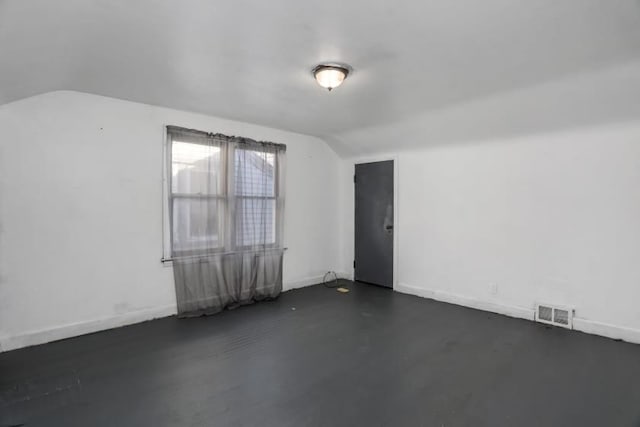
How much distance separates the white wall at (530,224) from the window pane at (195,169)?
275 cm

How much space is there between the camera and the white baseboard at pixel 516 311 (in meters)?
3.05

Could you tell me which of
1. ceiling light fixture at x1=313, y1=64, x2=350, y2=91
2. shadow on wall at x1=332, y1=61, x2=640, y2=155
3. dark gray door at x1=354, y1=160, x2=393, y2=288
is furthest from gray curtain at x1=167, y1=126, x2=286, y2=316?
ceiling light fixture at x1=313, y1=64, x2=350, y2=91

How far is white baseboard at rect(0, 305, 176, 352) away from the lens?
2842 mm

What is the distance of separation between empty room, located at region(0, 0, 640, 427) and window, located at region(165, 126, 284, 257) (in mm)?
27

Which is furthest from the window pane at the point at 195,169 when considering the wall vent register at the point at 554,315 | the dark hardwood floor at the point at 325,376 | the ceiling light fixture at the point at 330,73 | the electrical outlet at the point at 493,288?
the wall vent register at the point at 554,315

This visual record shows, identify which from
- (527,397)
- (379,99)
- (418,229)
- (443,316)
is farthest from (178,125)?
(527,397)


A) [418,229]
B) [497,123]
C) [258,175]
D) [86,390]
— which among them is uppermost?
[497,123]

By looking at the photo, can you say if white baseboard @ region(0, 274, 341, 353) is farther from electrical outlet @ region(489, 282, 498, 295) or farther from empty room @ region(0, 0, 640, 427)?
electrical outlet @ region(489, 282, 498, 295)

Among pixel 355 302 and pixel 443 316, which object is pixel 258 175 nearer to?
pixel 355 302

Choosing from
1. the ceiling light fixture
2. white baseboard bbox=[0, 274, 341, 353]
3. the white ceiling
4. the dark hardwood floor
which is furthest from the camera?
white baseboard bbox=[0, 274, 341, 353]

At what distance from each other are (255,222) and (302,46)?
2.68m

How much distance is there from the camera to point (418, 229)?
4.68 meters

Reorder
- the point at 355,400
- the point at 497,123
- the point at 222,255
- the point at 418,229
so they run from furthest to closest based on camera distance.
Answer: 1. the point at 418,229
2. the point at 222,255
3. the point at 497,123
4. the point at 355,400

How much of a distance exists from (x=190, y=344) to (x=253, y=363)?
2.56 ft
